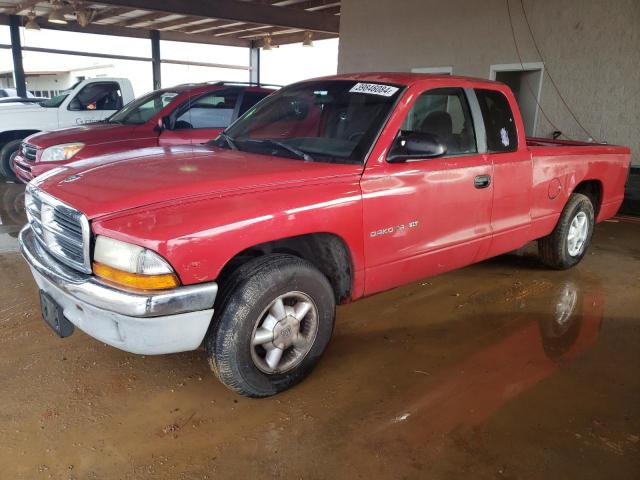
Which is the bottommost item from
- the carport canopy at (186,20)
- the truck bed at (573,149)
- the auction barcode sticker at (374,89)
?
the truck bed at (573,149)

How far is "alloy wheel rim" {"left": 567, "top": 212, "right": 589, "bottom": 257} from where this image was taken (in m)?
4.82

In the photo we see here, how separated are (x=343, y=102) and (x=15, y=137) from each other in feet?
26.1

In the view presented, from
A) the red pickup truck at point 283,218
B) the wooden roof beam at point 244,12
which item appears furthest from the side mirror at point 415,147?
the wooden roof beam at point 244,12

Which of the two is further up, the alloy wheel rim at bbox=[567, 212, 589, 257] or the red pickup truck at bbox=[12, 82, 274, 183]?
the red pickup truck at bbox=[12, 82, 274, 183]

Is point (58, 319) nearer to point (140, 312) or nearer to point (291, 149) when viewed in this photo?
point (140, 312)

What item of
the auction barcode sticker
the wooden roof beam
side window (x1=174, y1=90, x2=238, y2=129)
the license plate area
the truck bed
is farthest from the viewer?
the wooden roof beam

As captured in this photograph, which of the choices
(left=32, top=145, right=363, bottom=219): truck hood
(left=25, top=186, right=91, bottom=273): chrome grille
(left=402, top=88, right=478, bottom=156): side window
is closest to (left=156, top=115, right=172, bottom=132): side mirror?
(left=32, top=145, right=363, bottom=219): truck hood

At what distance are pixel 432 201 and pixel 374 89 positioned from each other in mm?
820

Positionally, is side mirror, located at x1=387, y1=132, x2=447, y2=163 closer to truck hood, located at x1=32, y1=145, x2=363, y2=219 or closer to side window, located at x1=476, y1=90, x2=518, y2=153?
truck hood, located at x1=32, y1=145, x2=363, y2=219

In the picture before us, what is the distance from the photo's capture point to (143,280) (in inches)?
88.4

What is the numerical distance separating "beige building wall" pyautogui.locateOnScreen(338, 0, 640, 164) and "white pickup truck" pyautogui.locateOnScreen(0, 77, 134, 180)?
5.93 m

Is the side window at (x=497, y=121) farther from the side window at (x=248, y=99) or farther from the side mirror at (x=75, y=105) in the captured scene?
the side mirror at (x=75, y=105)

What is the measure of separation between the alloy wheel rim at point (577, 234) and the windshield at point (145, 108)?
5171 mm

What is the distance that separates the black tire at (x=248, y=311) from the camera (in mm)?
2479
